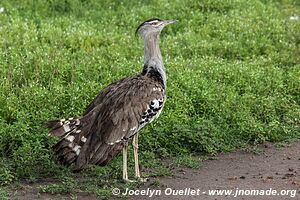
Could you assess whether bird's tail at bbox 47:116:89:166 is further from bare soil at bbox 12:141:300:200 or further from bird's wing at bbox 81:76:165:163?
bare soil at bbox 12:141:300:200

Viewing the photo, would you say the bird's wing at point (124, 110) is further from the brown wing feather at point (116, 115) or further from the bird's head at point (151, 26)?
the bird's head at point (151, 26)

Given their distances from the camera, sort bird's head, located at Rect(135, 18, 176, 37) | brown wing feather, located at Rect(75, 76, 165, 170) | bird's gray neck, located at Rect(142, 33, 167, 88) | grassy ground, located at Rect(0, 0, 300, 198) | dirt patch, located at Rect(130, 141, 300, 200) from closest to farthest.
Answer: brown wing feather, located at Rect(75, 76, 165, 170) < dirt patch, located at Rect(130, 141, 300, 200) < bird's gray neck, located at Rect(142, 33, 167, 88) < bird's head, located at Rect(135, 18, 176, 37) < grassy ground, located at Rect(0, 0, 300, 198)

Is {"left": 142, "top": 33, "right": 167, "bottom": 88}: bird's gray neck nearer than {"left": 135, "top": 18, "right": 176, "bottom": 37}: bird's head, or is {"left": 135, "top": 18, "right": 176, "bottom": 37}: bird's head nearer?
{"left": 142, "top": 33, "right": 167, "bottom": 88}: bird's gray neck

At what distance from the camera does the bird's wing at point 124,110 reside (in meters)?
7.57

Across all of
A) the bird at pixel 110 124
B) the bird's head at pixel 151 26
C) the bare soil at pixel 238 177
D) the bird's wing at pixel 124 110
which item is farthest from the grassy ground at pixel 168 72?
the bird's head at pixel 151 26

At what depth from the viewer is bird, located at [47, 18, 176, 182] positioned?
7.51 metres

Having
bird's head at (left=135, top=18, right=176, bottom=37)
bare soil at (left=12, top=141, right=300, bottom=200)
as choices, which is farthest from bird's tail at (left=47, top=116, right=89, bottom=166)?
bird's head at (left=135, top=18, right=176, bottom=37)

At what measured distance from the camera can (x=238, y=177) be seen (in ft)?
26.9

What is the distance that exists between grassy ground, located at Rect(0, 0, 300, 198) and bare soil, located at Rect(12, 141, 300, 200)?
0.20m

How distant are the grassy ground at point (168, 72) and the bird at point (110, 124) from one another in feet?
1.05

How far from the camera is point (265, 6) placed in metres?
14.6

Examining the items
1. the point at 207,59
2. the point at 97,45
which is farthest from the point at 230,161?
the point at 97,45

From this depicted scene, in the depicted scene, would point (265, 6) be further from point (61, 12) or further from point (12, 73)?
point (12, 73)

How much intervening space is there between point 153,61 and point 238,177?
1.61 meters
